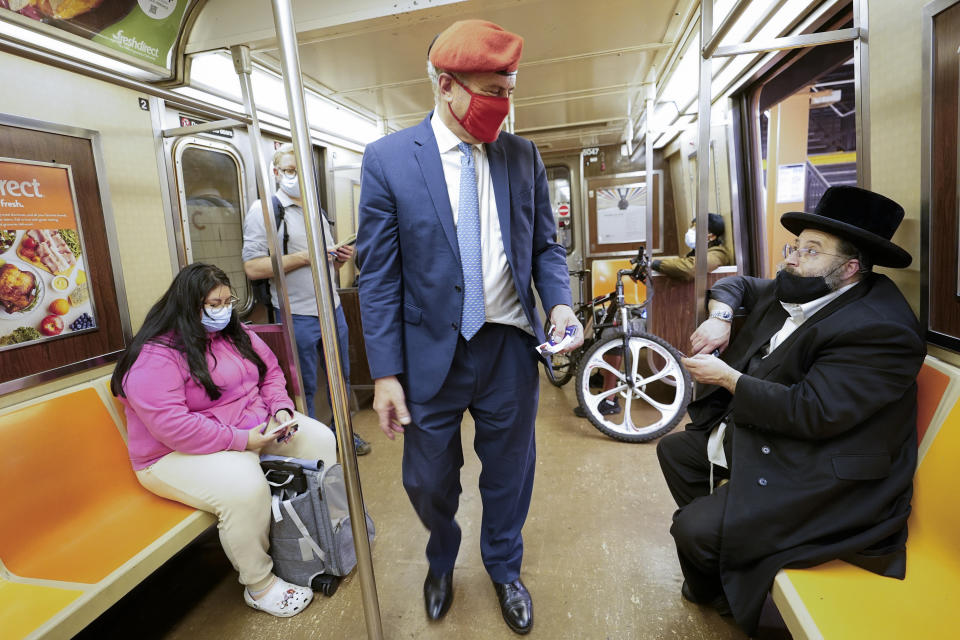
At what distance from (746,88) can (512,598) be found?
3.95 metres

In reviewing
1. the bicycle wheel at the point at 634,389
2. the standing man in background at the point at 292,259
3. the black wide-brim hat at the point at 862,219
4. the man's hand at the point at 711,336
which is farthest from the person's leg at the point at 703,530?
the standing man in background at the point at 292,259

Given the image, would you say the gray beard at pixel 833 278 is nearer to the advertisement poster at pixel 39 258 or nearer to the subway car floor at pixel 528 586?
the subway car floor at pixel 528 586

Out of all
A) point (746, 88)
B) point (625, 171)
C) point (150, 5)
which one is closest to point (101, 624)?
point (150, 5)

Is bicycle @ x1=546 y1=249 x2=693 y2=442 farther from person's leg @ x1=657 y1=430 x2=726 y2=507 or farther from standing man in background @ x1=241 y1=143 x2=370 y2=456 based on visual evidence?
standing man in background @ x1=241 y1=143 x2=370 y2=456

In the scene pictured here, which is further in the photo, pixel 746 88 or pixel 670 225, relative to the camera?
pixel 670 225

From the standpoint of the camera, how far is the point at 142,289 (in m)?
3.03

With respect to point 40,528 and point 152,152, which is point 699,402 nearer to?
point 40,528

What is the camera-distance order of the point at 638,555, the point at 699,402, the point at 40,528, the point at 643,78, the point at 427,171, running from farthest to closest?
the point at 643,78
the point at 638,555
the point at 699,402
the point at 40,528
the point at 427,171

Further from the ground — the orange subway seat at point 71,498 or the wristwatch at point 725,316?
the wristwatch at point 725,316

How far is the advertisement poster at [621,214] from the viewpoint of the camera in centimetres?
743

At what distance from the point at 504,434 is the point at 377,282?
73 centimetres

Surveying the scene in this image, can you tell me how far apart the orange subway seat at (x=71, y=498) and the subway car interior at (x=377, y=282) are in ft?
0.03

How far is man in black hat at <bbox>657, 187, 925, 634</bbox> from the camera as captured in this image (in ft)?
4.95

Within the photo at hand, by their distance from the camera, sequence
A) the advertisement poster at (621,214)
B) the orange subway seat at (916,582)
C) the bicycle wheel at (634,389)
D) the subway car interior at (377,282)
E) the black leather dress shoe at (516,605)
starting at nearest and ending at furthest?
the orange subway seat at (916,582) → the subway car interior at (377,282) → the black leather dress shoe at (516,605) → the bicycle wheel at (634,389) → the advertisement poster at (621,214)
